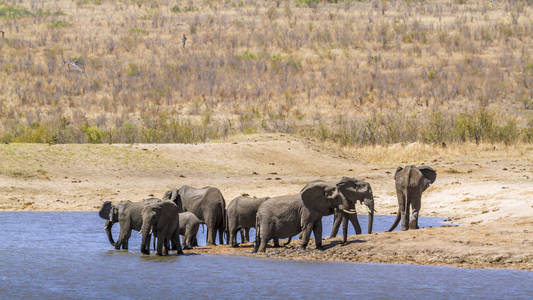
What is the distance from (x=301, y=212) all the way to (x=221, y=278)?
9.33ft

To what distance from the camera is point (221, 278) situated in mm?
16078

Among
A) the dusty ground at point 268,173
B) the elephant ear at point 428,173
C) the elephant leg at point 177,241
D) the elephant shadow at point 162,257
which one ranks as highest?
the elephant ear at point 428,173

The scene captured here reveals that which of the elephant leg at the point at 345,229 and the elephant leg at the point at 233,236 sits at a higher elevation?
the elephant leg at the point at 345,229

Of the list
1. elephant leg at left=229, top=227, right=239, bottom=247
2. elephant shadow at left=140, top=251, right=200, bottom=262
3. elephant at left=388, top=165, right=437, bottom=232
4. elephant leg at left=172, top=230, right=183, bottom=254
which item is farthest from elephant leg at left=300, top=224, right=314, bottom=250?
elephant at left=388, top=165, right=437, bottom=232

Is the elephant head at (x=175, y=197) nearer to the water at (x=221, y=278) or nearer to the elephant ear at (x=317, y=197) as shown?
the water at (x=221, y=278)

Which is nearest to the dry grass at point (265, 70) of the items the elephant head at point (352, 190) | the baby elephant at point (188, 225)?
the baby elephant at point (188, 225)

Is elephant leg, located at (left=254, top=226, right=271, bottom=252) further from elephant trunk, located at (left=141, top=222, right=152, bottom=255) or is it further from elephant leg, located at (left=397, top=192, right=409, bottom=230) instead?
elephant leg, located at (left=397, top=192, right=409, bottom=230)

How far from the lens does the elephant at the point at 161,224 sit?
1827 centimetres

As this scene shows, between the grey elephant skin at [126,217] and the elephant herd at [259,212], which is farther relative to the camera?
the grey elephant skin at [126,217]

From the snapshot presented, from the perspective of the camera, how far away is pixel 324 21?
249 ft

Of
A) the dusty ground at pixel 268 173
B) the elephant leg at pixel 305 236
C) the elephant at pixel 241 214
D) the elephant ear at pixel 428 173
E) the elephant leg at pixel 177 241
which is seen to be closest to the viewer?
the elephant leg at pixel 305 236

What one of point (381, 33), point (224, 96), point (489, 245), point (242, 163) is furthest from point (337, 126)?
point (489, 245)

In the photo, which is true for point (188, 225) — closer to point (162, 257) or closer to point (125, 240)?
point (125, 240)

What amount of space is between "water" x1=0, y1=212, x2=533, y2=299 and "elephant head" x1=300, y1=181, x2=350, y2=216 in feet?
3.94
